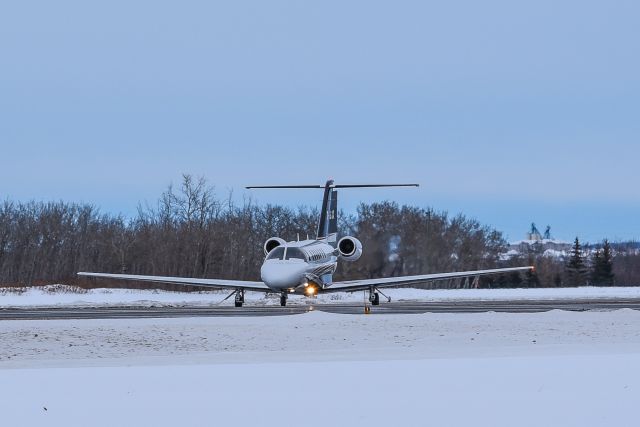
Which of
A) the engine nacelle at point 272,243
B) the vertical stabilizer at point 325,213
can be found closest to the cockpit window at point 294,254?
the engine nacelle at point 272,243

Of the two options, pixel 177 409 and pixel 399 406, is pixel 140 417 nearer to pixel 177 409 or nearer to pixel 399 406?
pixel 177 409

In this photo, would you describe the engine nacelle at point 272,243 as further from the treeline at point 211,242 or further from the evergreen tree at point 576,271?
the evergreen tree at point 576,271

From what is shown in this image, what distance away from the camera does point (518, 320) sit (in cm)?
2372

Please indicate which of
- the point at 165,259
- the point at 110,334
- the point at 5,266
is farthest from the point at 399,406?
the point at 5,266

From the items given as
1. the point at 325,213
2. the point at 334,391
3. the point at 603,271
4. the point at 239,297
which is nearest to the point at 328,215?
the point at 325,213

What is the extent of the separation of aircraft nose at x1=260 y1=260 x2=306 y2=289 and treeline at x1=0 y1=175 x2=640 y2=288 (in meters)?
18.3

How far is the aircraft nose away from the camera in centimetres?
3606

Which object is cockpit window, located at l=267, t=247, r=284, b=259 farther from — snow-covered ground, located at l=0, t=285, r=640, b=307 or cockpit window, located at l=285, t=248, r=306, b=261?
snow-covered ground, located at l=0, t=285, r=640, b=307

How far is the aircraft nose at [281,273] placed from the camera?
36062 mm

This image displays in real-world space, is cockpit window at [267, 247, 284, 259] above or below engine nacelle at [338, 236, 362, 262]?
below

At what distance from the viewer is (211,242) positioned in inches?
2795

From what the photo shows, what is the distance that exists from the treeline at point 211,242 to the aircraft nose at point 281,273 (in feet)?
60.0

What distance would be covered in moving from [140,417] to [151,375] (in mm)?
1228

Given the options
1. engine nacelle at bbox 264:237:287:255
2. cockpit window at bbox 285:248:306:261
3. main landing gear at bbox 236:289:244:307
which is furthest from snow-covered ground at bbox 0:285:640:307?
cockpit window at bbox 285:248:306:261
